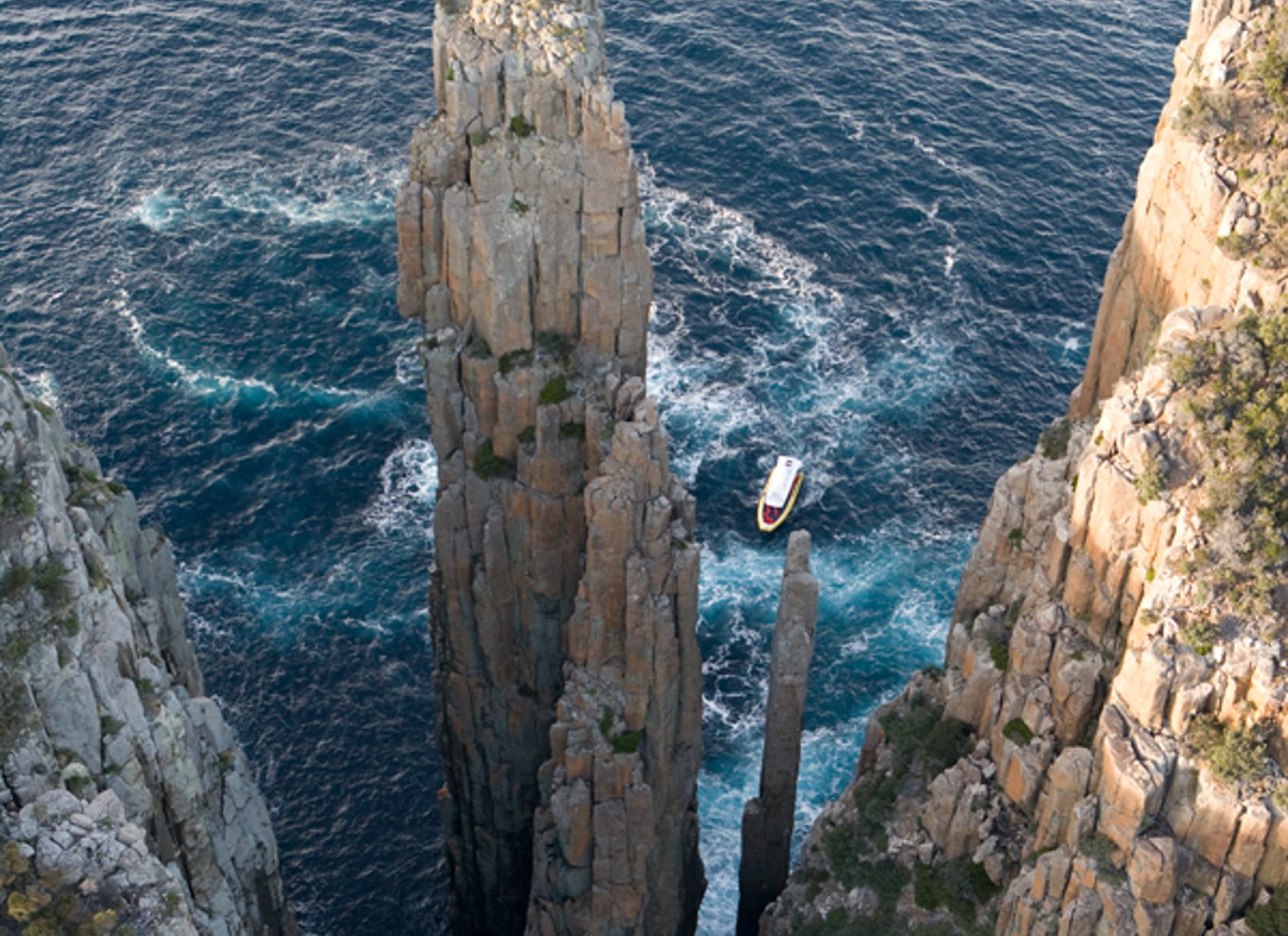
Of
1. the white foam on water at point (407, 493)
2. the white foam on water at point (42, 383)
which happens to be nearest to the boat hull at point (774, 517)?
the white foam on water at point (407, 493)

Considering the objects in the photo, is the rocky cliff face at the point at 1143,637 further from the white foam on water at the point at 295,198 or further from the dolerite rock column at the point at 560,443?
the white foam on water at the point at 295,198

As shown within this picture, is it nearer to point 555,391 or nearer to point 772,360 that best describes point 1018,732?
point 555,391

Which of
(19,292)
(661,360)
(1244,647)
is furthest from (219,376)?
(1244,647)

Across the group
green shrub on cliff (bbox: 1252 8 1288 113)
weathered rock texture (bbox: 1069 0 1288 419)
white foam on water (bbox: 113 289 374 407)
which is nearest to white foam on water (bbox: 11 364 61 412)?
white foam on water (bbox: 113 289 374 407)

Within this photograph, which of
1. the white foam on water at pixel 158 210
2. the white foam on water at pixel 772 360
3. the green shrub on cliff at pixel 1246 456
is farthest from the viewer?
the white foam on water at pixel 158 210

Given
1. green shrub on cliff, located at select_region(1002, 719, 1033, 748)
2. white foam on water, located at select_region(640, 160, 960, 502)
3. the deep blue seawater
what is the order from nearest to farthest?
green shrub on cliff, located at select_region(1002, 719, 1033, 748) < the deep blue seawater < white foam on water, located at select_region(640, 160, 960, 502)

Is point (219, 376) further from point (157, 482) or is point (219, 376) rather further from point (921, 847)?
point (921, 847)

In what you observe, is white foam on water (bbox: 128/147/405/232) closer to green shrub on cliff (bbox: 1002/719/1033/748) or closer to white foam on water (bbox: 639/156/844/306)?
white foam on water (bbox: 639/156/844/306)

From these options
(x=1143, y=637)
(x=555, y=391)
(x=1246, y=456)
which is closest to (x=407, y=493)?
→ (x=555, y=391)
